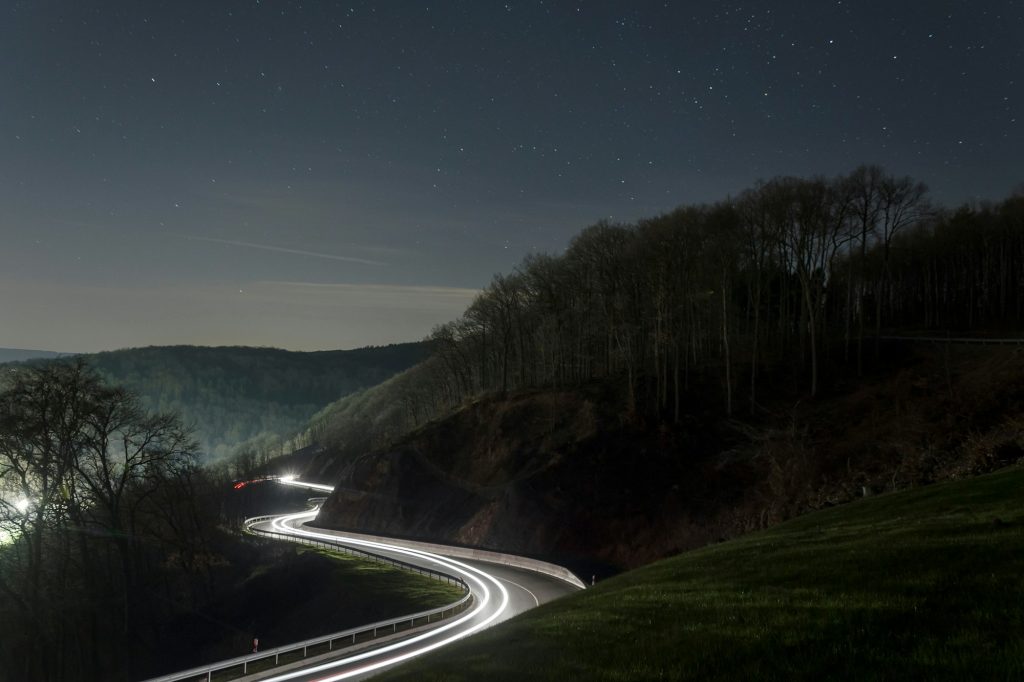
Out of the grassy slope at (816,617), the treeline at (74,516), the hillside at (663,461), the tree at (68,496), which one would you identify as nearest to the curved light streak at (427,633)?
the hillside at (663,461)

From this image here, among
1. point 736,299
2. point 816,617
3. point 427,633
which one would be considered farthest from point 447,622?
point 736,299

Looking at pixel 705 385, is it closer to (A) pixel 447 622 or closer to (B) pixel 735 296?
(B) pixel 735 296

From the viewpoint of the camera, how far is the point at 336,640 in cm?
3133

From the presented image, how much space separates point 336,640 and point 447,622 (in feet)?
20.1

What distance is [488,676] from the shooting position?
10.7m

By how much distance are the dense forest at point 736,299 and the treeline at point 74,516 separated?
3907 cm

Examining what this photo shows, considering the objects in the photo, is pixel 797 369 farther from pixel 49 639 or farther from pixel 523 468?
pixel 49 639

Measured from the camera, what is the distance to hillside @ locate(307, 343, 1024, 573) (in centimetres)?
3650

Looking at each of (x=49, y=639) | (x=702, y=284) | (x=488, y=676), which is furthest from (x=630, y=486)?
(x=488, y=676)

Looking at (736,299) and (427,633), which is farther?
(736,299)

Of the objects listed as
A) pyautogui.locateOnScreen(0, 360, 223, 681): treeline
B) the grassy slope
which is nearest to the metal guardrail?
pyautogui.locateOnScreen(0, 360, 223, 681): treeline

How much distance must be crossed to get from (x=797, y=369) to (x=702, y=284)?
11.8 meters

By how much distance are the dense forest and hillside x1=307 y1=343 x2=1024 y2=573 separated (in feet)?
12.1

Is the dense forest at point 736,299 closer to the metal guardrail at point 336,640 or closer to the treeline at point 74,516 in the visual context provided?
the metal guardrail at point 336,640
